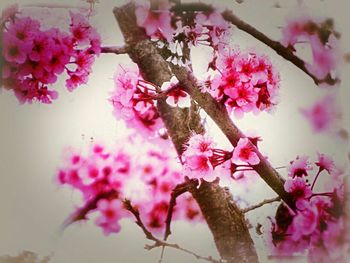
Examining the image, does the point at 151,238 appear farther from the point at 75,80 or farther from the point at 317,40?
the point at 317,40

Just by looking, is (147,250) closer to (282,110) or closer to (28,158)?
(28,158)

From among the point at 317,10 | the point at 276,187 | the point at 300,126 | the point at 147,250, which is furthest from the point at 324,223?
the point at 317,10

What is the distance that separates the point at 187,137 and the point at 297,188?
1.41 ft

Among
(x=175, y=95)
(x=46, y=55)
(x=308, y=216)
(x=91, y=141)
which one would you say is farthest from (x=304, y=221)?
(x=46, y=55)

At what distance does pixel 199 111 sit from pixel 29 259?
789 millimetres

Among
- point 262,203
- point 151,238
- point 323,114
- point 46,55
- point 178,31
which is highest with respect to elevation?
point 178,31

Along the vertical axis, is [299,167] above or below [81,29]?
below

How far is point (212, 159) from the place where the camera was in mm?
1959

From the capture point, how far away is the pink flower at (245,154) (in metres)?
1.98

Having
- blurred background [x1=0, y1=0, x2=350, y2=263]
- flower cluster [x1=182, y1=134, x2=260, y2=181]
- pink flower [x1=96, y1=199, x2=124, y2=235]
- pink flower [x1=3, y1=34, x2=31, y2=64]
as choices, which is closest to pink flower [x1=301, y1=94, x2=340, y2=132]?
blurred background [x1=0, y1=0, x2=350, y2=263]

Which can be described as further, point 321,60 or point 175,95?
point 321,60

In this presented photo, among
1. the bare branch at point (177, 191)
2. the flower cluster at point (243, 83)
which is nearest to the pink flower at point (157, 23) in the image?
the flower cluster at point (243, 83)

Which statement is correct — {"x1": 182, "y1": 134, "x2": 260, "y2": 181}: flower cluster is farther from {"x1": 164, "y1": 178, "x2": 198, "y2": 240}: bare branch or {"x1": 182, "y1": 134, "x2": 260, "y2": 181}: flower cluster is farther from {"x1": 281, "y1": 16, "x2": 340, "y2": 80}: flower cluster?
{"x1": 281, "y1": 16, "x2": 340, "y2": 80}: flower cluster

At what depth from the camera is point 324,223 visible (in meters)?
2.02
